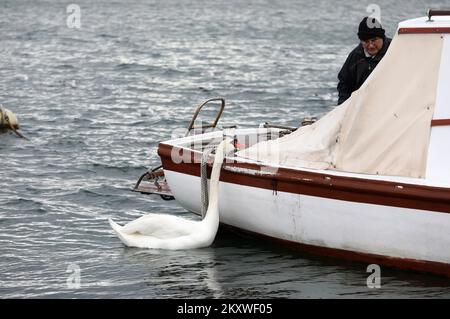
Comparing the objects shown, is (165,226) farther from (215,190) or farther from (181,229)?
(215,190)

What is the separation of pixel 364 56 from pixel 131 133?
10.3 meters

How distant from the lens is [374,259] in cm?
1118

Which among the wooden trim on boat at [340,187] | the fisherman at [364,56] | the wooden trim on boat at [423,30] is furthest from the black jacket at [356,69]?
the wooden trim on boat at [340,187]

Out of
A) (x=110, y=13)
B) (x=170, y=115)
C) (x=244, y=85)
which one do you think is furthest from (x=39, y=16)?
(x=170, y=115)

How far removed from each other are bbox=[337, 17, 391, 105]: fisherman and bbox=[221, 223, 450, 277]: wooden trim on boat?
Result: 6.21 ft

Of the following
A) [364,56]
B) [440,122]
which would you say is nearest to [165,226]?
[364,56]

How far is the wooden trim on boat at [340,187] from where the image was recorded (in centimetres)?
1040

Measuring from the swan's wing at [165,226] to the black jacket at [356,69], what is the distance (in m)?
2.34

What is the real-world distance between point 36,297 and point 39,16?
2069 inches

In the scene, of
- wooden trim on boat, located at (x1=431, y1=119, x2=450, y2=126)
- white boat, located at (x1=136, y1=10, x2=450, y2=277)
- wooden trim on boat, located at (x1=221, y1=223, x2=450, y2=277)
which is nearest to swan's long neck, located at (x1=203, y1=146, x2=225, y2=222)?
white boat, located at (x1=136, y1=10, x2=450, y2=277)

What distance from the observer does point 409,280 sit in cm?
1095

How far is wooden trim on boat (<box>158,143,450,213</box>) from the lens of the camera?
1040 cm

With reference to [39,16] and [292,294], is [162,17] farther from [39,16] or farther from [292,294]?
[292,294]

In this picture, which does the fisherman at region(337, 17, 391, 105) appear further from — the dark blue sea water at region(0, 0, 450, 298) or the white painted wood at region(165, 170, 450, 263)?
the dark blue sea water at region(0, 0, 450, 298)
